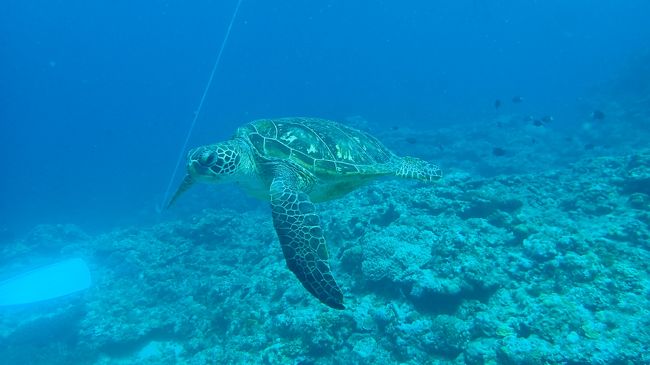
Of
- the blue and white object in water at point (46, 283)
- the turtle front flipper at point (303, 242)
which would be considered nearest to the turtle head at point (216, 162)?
the turtle front flipper at point (303, 242)

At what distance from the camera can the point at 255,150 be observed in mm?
4914

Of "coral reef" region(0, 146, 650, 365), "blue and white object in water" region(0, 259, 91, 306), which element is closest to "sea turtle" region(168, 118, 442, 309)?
"coral reef" region(0, 146, 650, 365)

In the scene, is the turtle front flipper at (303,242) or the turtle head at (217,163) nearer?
the turtle front flipper at (303,242)

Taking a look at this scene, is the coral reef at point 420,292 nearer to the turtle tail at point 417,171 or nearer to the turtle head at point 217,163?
the turtle tail at point 417,171

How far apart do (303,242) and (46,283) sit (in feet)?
42.3

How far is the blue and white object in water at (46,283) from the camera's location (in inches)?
437

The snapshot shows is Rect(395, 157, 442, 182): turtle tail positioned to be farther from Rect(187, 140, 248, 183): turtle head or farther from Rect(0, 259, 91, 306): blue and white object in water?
Rect(0, 259, 91, 306): blue and white object in water

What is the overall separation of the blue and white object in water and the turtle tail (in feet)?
35.3

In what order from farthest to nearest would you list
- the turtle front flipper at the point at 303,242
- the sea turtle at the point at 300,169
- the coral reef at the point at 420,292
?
the coral reef at the point at 420,292, the sea turtle at the point at 300,169, the turtle front flipper at the point at 303,242

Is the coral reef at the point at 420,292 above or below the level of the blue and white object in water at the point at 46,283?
below

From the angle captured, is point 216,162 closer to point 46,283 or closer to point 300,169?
point 300,169

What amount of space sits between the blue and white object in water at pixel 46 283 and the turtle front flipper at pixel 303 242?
410 inches

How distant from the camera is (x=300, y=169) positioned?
15.6ft

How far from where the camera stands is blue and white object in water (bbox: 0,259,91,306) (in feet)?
36.4
